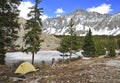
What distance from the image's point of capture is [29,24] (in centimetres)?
5559

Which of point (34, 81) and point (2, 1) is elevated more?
point (2, 1)

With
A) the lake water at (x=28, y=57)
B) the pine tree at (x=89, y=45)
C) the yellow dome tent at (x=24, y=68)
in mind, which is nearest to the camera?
the yellow dome tent at (x=24, y=68)

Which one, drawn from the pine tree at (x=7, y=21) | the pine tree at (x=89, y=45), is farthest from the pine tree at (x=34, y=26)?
the pine tree at (x=89, y=45)

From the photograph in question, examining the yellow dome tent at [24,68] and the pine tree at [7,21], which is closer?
the yellow dome tent at [24,68]

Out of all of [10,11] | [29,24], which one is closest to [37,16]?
[29,24]

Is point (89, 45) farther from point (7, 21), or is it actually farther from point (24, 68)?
point (24, 68)

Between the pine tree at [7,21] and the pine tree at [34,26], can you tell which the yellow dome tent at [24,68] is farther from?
the pine tree at [34,26]

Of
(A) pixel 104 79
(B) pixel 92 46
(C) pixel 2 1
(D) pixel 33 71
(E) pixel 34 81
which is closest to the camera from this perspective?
(A) pixel 104 79

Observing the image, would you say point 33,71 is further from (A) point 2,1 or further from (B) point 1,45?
(A) point 2,1

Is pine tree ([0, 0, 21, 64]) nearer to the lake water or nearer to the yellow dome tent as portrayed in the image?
the yellow dome tent

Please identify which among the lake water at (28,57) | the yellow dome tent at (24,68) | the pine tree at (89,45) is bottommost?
the lake water at (28,57)

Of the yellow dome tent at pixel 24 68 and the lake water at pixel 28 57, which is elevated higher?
the yellow dome tent at pixel 24 68

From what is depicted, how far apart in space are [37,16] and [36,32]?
3.52m

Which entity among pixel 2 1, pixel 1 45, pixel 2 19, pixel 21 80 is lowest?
pixel 21 80
